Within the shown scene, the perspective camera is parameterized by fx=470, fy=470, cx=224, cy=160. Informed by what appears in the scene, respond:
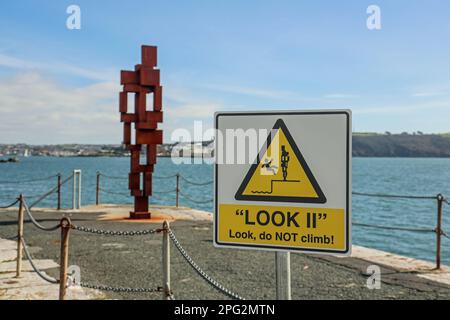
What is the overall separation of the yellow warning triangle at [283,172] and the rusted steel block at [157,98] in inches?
458

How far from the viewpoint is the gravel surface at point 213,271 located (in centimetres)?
654

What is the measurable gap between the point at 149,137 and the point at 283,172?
11696 mm

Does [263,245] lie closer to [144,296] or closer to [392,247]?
[144,296]

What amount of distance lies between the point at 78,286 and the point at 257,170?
5.42 meters

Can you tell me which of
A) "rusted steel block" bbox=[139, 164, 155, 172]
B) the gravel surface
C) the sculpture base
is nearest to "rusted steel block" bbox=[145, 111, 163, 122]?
"rusted steel block" bbox=[139, 164, 155, 172]

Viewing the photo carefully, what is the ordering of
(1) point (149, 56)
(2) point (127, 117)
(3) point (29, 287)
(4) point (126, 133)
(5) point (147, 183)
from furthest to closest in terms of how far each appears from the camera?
(5) point (147, 183) → (4) point (126, 133) → (2) point (127, 117) → (1) point (149, 56) → (3) point (29, 287)

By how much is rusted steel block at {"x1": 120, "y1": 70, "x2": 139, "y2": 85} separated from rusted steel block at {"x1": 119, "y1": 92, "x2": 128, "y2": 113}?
337 mm

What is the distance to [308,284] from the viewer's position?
6.99 meters

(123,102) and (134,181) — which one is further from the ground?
(123,102)

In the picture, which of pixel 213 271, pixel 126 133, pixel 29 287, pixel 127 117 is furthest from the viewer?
pixel 126 133

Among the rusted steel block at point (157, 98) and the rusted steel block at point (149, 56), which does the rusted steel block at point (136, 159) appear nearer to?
the rusted steel block at point (157, 98)

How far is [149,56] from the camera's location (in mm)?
13367

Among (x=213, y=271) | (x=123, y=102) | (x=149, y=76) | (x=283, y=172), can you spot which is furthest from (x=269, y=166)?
(x=123, y=102)

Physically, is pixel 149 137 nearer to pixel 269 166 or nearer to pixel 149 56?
pixel 149 56
